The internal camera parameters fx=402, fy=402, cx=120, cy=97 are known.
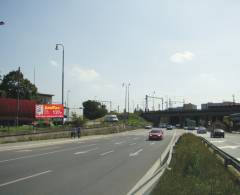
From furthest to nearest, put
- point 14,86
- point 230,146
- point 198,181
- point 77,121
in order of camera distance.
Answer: point 14,86, point 77,121, point 230,146, point 198,181

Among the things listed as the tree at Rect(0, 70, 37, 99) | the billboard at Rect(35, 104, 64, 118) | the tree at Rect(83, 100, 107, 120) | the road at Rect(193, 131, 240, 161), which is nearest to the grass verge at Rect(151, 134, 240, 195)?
the road at Rect(193, 131, 240, 161)

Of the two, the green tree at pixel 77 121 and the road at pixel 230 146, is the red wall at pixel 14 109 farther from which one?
the road at pixel 230 146

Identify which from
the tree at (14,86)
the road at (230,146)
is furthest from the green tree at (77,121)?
the road at (230,146)

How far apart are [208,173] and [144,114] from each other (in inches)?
6481

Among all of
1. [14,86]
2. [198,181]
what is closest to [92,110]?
[14,86]

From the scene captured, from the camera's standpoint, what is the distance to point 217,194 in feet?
27.0

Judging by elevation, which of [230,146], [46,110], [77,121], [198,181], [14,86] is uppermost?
[14,86]

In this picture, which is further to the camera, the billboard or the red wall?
the red wall

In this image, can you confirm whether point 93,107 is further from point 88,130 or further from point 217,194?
point 217,194

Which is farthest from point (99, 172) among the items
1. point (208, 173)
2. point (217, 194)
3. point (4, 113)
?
point (4, 113)

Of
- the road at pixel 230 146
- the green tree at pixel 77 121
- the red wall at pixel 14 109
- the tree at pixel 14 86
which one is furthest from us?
the tree at pixel 14 86

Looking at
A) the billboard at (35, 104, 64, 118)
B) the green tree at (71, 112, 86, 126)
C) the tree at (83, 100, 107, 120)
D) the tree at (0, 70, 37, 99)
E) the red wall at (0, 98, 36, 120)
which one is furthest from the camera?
the tree at (83, 100, 107, 120)

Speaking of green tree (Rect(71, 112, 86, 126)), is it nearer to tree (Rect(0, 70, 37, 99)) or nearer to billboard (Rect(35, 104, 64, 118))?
billboard (Rect(35, 104, 64, 118))

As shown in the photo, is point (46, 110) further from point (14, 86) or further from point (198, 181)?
point (198, 181)
